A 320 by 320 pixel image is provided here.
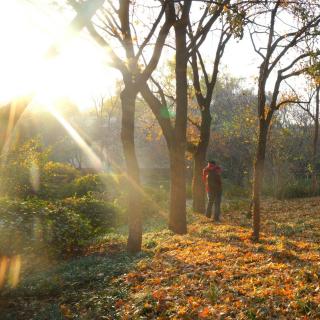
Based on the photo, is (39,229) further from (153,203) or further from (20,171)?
(153,203)

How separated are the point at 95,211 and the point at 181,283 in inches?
320


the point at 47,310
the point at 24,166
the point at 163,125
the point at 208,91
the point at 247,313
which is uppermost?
the point at 208,91

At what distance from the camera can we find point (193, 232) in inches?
535

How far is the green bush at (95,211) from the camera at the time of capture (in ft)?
47.2

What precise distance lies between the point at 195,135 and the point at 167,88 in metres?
2.73

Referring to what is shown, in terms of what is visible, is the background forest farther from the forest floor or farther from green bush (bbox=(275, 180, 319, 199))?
green bush (bbox=(275, 180, 319, 199))

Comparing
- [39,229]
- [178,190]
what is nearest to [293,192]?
[178,190]

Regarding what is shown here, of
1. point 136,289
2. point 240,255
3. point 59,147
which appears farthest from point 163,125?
point 59,147

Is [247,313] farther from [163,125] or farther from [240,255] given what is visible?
[163,125]

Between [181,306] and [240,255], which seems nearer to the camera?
[181,306]

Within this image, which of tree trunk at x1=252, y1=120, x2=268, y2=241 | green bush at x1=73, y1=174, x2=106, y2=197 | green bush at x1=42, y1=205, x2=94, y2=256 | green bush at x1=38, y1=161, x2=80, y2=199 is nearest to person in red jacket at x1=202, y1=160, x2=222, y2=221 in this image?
tree trunk at x1=252, y1=120, x2=268, y2=241

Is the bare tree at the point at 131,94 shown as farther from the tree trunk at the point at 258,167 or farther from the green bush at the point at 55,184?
the green bush at the point at 55,184

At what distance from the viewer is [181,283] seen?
744 cm

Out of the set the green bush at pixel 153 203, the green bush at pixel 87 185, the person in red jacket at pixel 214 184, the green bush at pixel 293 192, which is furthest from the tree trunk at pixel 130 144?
the green bush at pixel 293 192
